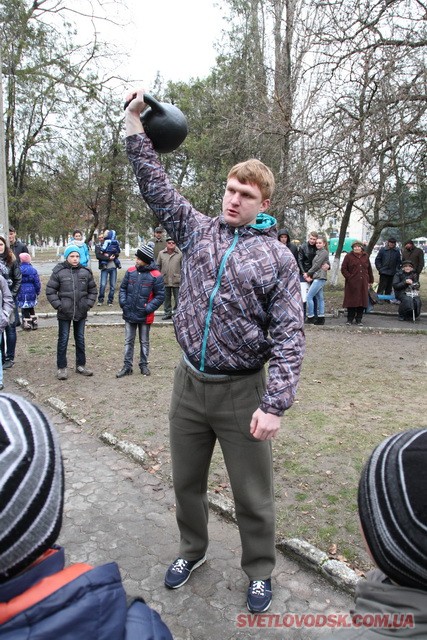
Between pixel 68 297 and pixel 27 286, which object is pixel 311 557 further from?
pixel 27 286

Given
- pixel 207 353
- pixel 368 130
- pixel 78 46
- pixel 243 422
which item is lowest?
pixel 243 422

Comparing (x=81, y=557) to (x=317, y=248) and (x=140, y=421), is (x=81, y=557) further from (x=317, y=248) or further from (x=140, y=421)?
(x=317, y=248)

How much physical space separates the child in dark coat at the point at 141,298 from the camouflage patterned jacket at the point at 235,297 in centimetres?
478

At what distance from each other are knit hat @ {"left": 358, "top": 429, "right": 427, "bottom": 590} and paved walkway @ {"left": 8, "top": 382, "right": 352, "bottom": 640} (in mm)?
1686

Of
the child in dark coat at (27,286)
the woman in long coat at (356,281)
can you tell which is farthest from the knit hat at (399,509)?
the woman in long coat at (356,281)

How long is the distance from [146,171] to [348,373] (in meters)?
5.77

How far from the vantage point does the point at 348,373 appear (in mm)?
7605

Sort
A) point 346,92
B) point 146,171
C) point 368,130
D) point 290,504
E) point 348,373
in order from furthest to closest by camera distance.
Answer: point 346,92
point 368,130
point 348,373
point 290,504
point 146,171

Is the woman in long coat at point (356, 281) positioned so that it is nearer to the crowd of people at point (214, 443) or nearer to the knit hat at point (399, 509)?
the crowd of people at point (214, 443)

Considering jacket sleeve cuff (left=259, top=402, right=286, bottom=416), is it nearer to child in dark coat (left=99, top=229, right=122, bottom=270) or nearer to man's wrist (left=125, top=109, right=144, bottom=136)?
man's wrist (left=125, top=109, right=144, bottom=136)

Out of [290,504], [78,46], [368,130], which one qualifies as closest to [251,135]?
[368,130]

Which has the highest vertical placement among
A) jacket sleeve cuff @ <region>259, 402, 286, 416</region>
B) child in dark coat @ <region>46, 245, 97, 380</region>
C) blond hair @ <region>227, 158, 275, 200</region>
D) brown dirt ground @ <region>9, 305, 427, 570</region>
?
blond hair @ <region>227, 158, 275, 200</region>

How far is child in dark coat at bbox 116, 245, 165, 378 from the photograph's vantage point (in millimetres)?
7332

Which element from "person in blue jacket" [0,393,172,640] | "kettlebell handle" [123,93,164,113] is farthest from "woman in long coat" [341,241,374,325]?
"person in blue jacket" [0,393,172,640]
